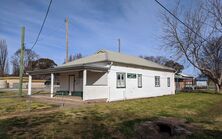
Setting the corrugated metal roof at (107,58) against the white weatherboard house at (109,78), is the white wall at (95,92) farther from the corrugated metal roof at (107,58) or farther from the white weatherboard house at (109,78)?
the corrugated metal roof at (107,58)

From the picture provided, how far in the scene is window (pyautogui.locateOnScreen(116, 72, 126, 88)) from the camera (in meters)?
18.7

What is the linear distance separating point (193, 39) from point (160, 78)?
843 cm

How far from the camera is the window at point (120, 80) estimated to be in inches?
735

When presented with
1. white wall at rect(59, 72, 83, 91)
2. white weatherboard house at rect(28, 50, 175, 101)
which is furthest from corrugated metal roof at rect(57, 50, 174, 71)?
white wall at rect(59, 72, 83, 91)

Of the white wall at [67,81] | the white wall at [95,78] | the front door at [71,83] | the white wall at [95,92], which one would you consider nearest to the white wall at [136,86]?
the white wall at [95,92]

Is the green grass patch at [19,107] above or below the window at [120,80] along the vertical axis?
below

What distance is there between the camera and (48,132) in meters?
7.19

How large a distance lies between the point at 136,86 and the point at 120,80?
8.46 ft

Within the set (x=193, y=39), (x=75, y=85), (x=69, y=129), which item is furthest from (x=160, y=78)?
(x=69, y=129)

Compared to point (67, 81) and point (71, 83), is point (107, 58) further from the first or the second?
point (67, 81)

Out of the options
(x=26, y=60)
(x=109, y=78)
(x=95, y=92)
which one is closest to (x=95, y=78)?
(x=109, y=78)

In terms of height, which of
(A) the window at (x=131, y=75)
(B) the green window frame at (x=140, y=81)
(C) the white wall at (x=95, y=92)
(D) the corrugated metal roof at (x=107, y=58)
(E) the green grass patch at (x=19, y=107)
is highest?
(D) the corrugated metal roof at (x=107, y=58)

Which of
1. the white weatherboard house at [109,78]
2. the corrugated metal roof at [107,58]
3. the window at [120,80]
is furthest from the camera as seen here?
the corrugated metal roof at [107,58]

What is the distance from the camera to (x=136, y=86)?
2081 cm
